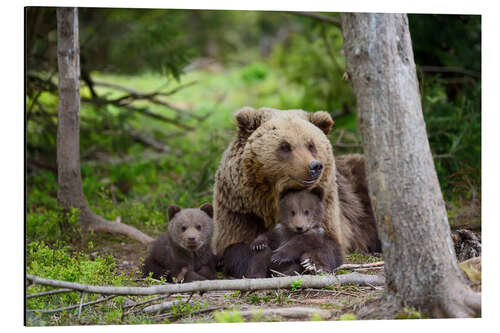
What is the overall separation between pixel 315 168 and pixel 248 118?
0.81 meters

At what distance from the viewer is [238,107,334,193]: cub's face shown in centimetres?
498

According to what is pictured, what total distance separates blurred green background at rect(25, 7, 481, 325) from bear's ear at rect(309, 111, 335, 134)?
1.81 metres

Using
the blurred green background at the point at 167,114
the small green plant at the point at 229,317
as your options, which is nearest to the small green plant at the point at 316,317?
the small green plant at the point at 229,317

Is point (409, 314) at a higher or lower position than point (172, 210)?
lower

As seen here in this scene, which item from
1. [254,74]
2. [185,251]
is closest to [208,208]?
Result: [185,251]

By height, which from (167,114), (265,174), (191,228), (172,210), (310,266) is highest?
(167,114)

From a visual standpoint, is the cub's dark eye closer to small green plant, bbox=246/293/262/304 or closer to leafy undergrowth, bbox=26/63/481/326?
leafy undergrowth, bbox=26/63/481/326

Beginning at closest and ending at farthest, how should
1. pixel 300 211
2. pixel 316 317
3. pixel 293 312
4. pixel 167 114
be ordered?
pixel 316 317
pixel 293 312
pixel 300 211
pixel 167 114

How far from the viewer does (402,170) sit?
3764mm

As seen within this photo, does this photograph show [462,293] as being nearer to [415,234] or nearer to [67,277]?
[415,234]

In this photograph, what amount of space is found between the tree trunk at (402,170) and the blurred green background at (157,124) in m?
2.16

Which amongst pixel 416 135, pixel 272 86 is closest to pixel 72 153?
pixel 416 135

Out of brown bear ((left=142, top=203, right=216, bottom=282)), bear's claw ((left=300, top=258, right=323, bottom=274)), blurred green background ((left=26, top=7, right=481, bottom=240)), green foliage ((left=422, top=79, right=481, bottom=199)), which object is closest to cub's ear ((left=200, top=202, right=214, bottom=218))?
brown bear ((left=142, top=203, right=216, bottom=282))

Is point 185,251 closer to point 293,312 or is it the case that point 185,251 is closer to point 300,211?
point 300,211
